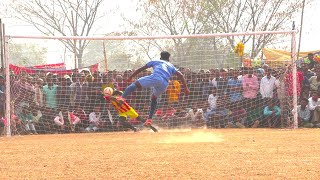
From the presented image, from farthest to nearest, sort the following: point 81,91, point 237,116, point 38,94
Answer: point 237,116 < point 81,91 < point 38,94

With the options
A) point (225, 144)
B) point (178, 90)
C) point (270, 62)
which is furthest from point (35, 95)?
point (225, 144)

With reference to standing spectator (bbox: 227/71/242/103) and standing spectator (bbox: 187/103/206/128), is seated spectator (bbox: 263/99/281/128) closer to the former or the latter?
standing spectator (bbox: 227/71/242/103)

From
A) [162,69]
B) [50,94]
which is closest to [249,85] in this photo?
[162,69]

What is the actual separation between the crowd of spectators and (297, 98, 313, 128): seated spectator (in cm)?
3

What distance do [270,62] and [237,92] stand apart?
2017 mm

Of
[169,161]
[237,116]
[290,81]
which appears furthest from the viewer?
[237,116]

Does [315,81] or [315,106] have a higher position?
[315,81]

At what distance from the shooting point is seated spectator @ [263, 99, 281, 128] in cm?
1695

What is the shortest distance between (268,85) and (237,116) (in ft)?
4.03

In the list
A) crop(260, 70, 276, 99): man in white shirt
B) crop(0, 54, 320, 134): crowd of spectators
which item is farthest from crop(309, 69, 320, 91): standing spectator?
crop(260, 70, 276, 99): man in white shirt

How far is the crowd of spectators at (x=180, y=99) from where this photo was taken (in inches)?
671

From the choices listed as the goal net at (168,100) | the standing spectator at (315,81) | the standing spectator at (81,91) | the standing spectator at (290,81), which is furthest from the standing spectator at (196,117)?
the standing spectator at (315,81)

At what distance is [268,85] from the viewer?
17.0 metres

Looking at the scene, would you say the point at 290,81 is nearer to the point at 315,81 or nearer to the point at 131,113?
the point at 315,81
